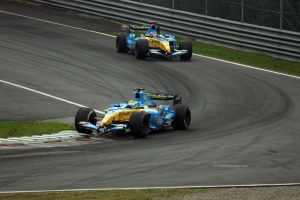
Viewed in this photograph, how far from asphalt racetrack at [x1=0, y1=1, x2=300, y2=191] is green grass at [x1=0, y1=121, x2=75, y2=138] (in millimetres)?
1147

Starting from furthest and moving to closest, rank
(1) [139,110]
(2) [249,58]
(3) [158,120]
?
(2) [249,58] < (3) [158,120] < (1) [139,110]

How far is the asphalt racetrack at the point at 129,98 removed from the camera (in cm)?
972

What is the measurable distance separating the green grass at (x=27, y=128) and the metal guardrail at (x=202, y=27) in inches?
593

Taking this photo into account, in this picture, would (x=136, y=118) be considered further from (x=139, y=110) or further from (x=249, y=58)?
(x=249, y=58)

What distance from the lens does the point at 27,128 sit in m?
14.3

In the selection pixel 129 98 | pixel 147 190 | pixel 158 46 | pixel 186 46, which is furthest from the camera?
pixel 158 46

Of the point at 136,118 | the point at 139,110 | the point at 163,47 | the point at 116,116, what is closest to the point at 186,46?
the point at 163,47

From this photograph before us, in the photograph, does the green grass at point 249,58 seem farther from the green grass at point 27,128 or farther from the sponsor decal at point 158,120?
the green grass at point 27,128

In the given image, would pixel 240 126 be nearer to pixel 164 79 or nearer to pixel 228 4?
pixel 164 79

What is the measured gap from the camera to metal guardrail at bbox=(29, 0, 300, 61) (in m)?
26.5

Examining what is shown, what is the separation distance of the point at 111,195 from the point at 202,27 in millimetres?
22423

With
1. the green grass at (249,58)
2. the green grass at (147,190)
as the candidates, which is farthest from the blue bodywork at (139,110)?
the green grass at (249,58)

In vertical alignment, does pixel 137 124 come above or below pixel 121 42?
below

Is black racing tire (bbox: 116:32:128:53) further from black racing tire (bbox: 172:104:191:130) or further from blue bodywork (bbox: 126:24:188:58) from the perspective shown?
black racing tire (bbox: 172:104:191:130)
